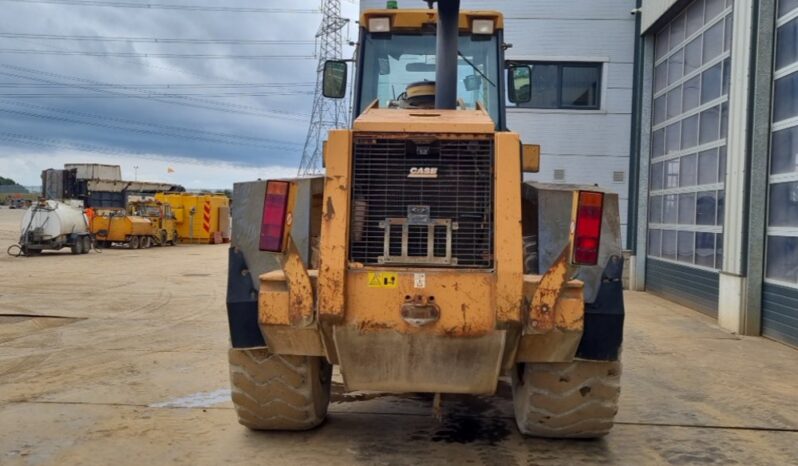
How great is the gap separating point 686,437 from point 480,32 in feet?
12.6

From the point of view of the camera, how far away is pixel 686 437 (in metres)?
5.05

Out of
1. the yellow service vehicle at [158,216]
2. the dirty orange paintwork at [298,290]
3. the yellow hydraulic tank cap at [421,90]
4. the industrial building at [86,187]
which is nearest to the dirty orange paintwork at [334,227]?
the dirty orange paintwork at [298,290]

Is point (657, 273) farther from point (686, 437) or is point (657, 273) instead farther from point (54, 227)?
point (54, 227)

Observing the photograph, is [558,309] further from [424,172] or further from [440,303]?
[424,172]

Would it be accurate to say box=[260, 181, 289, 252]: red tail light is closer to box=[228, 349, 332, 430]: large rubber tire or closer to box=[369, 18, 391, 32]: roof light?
box=[228, 349, 332, 430]: large rubber tire

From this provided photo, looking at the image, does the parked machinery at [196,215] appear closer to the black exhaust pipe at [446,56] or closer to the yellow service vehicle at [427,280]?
the black exhaust pipe at [446,56]

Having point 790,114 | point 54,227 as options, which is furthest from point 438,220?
point 54,227

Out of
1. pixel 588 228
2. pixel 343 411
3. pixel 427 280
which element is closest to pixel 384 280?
pixel 427 280

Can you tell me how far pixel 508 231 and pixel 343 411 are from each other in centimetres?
240

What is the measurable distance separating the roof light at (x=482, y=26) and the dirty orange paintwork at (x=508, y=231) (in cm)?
261

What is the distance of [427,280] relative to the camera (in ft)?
12.6

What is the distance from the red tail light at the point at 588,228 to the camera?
384 cm

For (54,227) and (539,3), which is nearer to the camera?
(539,3)

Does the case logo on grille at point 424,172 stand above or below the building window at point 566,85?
below
